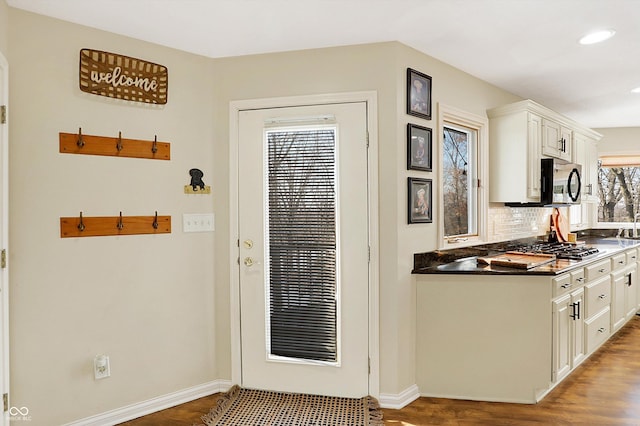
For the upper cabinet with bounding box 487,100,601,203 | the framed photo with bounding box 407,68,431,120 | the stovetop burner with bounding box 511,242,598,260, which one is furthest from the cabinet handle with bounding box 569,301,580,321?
the framed photo with bounding box 407,68,431,120

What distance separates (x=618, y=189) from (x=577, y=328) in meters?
3.33

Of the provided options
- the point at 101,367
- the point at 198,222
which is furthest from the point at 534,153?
the point at 101,367

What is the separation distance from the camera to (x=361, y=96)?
9.38 ft

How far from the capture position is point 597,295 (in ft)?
12.1

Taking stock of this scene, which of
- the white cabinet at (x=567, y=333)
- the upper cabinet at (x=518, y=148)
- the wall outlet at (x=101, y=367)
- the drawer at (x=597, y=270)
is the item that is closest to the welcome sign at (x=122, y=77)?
the wall outlet at (x=101, y=367)

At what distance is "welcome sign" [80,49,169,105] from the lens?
2.60 m

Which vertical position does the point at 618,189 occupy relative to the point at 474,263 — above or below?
above

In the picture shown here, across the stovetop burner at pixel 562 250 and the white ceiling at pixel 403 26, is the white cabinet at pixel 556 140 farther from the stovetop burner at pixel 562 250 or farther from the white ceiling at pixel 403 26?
the stovetop burner at pixel 562 250

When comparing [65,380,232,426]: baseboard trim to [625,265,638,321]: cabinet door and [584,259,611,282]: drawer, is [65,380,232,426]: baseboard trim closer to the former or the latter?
[584,259,611,282]: drawer

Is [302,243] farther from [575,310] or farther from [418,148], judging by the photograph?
[575,310]

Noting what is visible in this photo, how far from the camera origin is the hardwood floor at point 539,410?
A: 264cm

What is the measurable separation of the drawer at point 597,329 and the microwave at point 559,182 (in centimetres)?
103

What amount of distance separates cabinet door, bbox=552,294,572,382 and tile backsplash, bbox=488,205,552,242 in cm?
90

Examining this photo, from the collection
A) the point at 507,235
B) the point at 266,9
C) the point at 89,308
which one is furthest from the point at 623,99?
the point at 89,308
